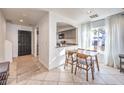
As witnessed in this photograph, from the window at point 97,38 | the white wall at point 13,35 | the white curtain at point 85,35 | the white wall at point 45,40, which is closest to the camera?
the white wall at point 45,40

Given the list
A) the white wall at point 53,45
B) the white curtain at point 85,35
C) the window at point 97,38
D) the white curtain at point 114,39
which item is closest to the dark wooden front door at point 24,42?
the white wall at point 53,45

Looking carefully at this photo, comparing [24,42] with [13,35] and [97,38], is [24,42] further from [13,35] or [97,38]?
[97,38]

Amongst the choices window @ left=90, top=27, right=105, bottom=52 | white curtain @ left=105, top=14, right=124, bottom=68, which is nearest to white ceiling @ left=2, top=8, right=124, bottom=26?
white curtain @ left=105, top=14, right=124, bottom=68

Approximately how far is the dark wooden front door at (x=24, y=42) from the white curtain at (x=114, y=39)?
4325mm

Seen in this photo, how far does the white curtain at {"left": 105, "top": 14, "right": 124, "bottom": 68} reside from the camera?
3.78 metres

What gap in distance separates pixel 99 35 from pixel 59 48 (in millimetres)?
1827

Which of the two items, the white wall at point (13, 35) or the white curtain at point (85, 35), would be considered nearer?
the white curtain at point (85, 35)

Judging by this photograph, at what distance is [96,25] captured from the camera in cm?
464

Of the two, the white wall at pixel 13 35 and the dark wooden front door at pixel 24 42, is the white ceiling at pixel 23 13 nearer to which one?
the white wall at pixel 13 35

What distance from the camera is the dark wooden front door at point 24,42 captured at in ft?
20.4

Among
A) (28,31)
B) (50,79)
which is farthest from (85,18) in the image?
(28,31)

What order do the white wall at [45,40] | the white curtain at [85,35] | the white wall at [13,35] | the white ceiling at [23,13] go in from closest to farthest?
the white ceiling at [23,13]
the white wall at [45,40]
the white curtain at [85,35]
the white wall at [13,35]

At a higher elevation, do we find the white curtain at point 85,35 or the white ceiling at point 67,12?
the white ceiling at point 67,12
